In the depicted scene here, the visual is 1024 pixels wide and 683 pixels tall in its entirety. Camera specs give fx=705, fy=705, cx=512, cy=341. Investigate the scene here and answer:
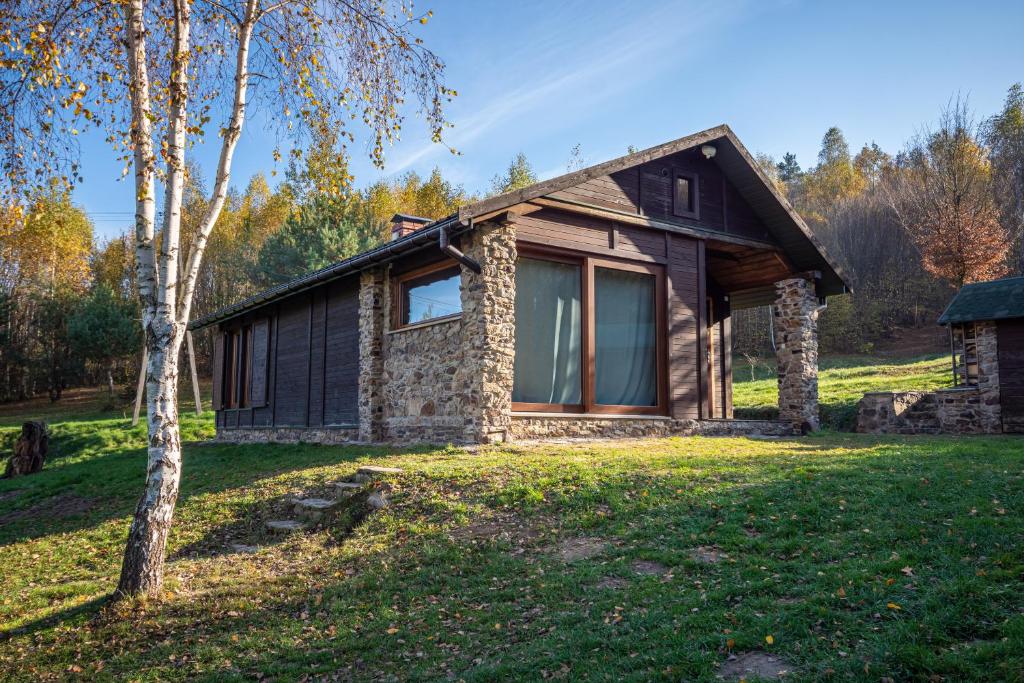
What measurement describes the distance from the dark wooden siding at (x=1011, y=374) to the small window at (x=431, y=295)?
12015 mm

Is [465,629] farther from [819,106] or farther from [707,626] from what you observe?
[819,106]

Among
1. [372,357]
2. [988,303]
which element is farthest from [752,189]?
[372,357]

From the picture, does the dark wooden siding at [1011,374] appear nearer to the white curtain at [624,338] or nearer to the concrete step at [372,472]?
the white curtain at [624,338]

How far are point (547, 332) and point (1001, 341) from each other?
10.6m

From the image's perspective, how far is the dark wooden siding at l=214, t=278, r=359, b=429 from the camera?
14203 millimetres

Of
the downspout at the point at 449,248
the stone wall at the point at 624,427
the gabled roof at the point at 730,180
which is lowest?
the stone wall at the point at 624,427

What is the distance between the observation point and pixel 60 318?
37656 mm

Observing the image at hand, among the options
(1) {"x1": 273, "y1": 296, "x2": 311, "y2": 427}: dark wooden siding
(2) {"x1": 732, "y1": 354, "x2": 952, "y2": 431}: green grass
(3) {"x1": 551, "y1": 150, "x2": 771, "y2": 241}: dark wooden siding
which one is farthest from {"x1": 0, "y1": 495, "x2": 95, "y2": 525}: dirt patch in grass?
(2) {"x1": 732, "y1": 354, "x2": 952, "y2": 431}: green grass

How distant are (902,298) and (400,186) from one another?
1160 inches

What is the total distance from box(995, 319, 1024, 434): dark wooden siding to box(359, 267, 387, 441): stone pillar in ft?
42.7

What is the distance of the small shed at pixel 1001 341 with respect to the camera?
48.9ft

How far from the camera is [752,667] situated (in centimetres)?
387

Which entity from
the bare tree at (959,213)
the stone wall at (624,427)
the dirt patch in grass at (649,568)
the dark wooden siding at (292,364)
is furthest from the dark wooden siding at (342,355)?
the bare tree at (959,213)

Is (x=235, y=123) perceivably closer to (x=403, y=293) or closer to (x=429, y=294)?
(x=429, y=294)
